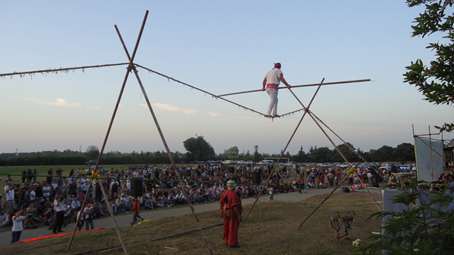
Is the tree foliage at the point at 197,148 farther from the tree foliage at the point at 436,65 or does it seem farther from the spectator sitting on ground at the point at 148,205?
the tree foliage at the point at 436,65

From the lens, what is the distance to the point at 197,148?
57.6m

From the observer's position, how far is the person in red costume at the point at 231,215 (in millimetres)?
8154

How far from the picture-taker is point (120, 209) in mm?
16453

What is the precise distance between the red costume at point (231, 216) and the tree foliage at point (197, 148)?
47.9 metres

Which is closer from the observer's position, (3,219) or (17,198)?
(3,219)

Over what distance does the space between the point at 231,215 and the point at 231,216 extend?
0.03 m

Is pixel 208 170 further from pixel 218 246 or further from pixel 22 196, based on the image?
pixel 218 246

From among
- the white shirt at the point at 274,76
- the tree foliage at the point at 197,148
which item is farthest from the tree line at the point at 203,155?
the white shirt at the point at 274,76

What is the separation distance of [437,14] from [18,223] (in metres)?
11.8

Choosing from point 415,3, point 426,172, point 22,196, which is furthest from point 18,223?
point 426,172

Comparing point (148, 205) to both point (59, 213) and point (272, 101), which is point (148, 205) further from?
point (272, 101)

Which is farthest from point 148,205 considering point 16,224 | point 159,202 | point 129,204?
point 16,224

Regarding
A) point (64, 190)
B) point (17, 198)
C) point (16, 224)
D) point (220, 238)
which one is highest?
point (64, 190)

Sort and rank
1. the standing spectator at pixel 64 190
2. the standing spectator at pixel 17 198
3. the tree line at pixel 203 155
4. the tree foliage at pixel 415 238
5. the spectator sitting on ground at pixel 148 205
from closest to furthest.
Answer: the tree foliage at pixel 415 238 → the standing spectator at pixel 17 198 → the standing spectator at pixel 64 190 → the spectator sitting on ground at pixel 148 205 → the tree line at pixel 203 155
